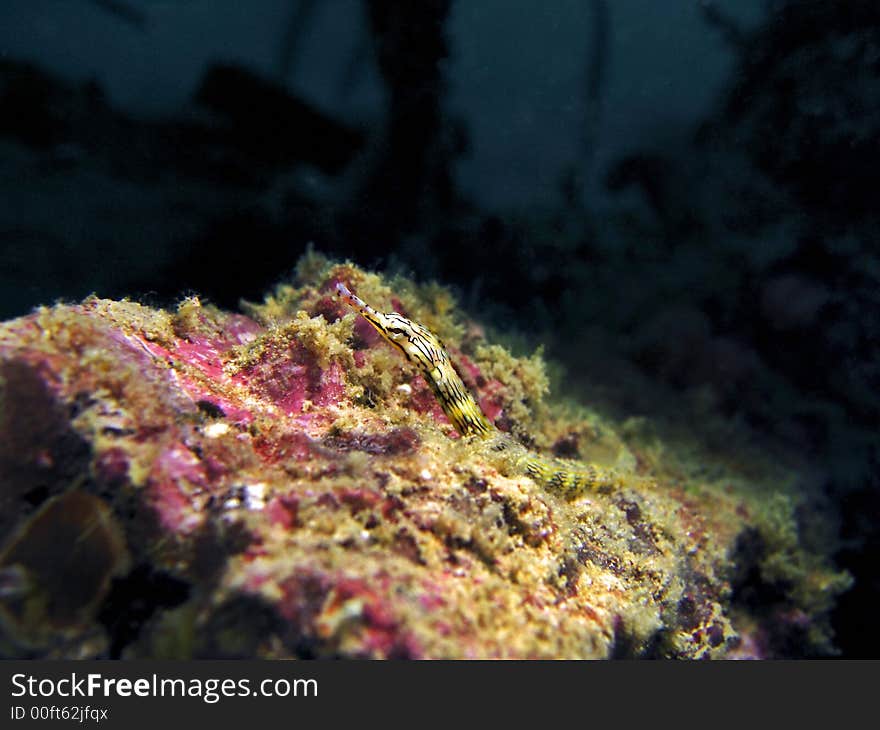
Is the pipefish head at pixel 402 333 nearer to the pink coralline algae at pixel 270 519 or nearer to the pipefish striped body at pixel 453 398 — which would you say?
the pipefish striped body at pixel 453 398

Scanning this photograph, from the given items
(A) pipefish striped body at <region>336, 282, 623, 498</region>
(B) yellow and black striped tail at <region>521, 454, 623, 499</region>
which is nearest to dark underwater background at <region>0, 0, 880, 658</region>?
(B) yellow and black striped tail at <region>521, 454, 623, 499</region>

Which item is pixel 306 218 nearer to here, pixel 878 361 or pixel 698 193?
pixel 698 193

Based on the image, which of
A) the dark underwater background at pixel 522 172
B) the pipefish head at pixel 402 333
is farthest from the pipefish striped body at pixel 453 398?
the dark underwater background at pixel 522 172

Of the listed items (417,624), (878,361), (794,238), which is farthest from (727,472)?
(417,624)

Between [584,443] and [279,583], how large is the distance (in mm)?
4153

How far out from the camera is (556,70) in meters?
8.67

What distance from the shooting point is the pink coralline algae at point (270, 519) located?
6.40ft

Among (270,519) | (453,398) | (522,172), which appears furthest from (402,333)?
(522,172)

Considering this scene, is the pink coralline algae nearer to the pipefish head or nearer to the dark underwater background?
the pipefish head

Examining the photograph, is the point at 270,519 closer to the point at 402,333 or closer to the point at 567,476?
the point at 402,333

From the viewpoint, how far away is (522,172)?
9.12m

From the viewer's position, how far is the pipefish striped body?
10.1 feet

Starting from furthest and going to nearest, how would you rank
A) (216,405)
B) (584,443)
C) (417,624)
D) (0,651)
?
(584,443), (216,405), (0,651), (417,624)

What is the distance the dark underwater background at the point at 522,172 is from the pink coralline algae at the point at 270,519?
3636 mm
